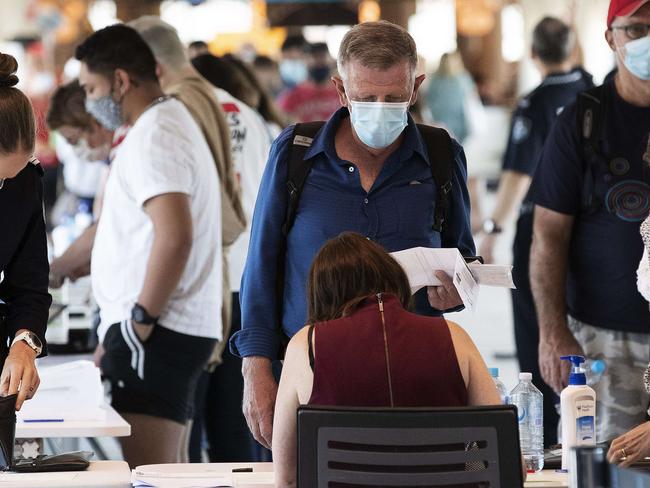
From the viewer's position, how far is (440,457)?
250 cm

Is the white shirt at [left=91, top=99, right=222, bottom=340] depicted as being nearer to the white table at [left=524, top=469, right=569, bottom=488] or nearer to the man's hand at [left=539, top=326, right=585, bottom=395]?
the man's hand at [left=539, top=326, right=585, bottom=395]

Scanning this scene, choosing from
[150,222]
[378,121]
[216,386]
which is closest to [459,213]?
[378,121]

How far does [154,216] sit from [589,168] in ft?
4.74

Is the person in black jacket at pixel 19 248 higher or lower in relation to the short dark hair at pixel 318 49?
lower

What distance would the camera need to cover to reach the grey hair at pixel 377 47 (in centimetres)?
320

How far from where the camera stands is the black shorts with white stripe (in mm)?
4398

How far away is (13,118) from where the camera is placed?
122 inches

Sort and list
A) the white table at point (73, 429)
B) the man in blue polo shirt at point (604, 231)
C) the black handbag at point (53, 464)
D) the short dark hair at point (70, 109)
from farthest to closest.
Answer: the short dark hair at point (70, 109) → the man in blue polo shirt at point (604, 231) → the white table at point (73, 429) → the black handbag at point (53, 464)

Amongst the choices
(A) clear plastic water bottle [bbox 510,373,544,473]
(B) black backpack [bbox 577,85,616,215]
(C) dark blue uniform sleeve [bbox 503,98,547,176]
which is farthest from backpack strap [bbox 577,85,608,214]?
(C) dark blue uniform sleeve [bbox 503,98,547,176]

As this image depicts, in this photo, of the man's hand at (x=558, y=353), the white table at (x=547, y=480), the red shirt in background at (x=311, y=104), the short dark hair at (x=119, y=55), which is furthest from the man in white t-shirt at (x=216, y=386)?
the red shirt in background at (x=311, y=104)

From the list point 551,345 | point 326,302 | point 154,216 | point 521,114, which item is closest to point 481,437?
point 326,302

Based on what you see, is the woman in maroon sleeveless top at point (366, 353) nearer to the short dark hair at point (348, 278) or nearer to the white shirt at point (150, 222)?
the short dark hair at point (348, 278)

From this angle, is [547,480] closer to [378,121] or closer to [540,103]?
[378,121]

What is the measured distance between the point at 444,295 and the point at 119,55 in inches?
73.7
